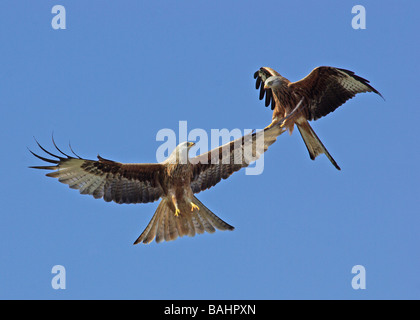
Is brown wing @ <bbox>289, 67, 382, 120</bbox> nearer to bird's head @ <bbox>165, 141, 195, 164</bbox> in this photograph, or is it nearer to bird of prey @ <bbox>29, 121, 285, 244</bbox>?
bird of prey @ <bbox>29, 121, 285, 244</bbox>

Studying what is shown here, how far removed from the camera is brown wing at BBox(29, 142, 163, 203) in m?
12.1

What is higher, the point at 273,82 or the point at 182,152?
the point at 273,82

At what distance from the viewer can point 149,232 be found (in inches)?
503

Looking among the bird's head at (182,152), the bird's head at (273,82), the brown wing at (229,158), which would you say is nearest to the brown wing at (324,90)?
the bird's head at (273,82)

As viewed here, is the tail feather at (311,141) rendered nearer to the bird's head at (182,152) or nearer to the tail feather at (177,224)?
the tail feather at (177,224)

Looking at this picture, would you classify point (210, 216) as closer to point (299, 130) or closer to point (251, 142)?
point (251, 142)

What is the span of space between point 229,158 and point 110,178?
1870 millimetres

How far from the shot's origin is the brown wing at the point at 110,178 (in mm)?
12122

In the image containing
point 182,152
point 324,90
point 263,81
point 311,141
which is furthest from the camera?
point 263,81

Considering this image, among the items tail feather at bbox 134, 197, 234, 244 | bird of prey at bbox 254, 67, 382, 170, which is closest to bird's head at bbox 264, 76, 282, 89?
bird of prey at bbox 254, 67, 382, 170

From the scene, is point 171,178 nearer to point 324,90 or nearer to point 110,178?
point 110,178

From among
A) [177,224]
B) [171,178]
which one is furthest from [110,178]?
[177,224]

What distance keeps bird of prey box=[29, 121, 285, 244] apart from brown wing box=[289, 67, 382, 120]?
1.26 metres

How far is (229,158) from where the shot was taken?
41.5 ft
